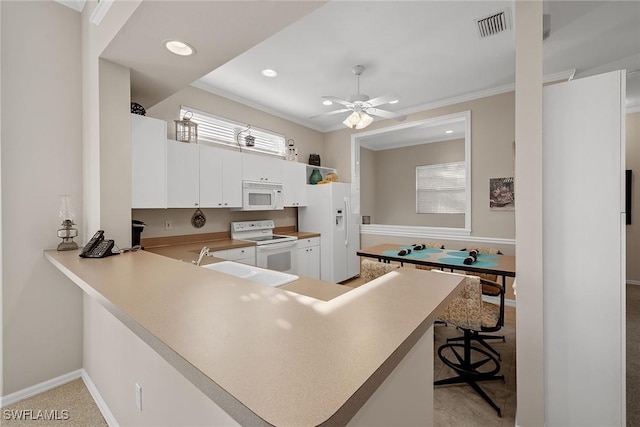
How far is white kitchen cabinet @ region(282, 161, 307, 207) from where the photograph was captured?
14.6 feet

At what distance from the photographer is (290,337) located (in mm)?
688

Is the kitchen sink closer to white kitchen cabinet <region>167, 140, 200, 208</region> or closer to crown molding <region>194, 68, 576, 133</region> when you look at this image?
white kitchen cabinet <region>167, 140, 200, 208</region>

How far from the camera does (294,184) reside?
4613 millimetres

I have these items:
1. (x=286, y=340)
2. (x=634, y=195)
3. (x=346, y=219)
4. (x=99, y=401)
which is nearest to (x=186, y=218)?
(x=99, y=401)

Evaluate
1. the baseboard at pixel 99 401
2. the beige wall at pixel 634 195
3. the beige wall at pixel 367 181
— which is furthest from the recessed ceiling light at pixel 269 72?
the beige wall at pixel 634 195

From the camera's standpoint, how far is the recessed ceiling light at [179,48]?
1.70m

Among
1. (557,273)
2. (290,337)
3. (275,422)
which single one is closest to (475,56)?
(557,273)

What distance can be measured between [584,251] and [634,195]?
5.02 meters

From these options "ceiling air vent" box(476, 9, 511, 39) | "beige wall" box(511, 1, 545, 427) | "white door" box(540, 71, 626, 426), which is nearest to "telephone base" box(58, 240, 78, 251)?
"beige wall" box(511, 1, 545, 427)

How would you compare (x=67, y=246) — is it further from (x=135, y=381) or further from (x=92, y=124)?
(x=135, y=381)

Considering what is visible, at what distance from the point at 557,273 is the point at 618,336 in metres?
0.39

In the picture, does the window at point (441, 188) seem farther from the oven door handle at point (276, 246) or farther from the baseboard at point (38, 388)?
the baseboard at point (38, 388)

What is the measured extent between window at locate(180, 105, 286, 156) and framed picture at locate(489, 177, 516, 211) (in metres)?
3.34

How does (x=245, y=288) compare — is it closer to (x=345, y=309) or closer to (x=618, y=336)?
(x=345, y=309)
